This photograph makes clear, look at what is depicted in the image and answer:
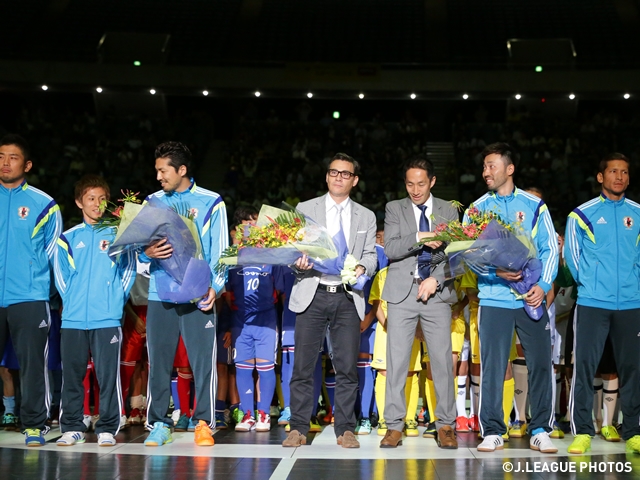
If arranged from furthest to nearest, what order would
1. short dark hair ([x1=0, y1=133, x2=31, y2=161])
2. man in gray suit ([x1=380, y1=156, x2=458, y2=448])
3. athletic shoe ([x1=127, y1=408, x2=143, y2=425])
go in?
athletic shoe ([x1=127, y1=408, x2=143, y2=425]), short dark hair ([x1=0, y1=133, x2=31, y2=161]), man in gray suit ([x1=380, y1=156, x2=458, y2=448])

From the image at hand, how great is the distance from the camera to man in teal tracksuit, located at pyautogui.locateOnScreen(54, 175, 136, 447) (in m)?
5.27

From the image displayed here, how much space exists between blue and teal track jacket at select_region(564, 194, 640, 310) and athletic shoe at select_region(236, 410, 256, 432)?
2726mm

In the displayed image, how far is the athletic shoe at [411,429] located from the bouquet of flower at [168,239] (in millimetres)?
1973

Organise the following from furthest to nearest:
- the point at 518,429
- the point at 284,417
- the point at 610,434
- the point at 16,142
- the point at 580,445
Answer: the point at 284,417
the point at 518,429
the point at 610,434
the point at 16,142
the point at 580,445

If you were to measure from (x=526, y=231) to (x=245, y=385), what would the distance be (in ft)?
8.52

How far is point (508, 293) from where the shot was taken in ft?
16.8

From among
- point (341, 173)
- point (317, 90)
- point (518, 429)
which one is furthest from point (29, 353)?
point (317, 90)

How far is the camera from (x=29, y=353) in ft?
17.3

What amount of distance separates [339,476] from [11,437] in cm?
277

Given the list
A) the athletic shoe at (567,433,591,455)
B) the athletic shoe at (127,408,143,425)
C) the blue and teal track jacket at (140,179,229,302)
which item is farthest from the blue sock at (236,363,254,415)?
the athletic shoe at (567,433,591,455)

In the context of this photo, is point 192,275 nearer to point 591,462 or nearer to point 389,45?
point 591,462

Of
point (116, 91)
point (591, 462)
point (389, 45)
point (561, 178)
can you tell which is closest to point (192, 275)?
point (591, 462)

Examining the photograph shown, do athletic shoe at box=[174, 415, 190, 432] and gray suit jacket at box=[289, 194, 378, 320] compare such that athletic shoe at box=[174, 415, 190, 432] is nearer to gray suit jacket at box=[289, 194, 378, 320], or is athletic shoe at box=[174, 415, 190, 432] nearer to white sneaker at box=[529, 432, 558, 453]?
gray suit jacket at box=[289, 194, 378, 320]

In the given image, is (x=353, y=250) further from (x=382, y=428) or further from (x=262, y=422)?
(x=262, y=422)
